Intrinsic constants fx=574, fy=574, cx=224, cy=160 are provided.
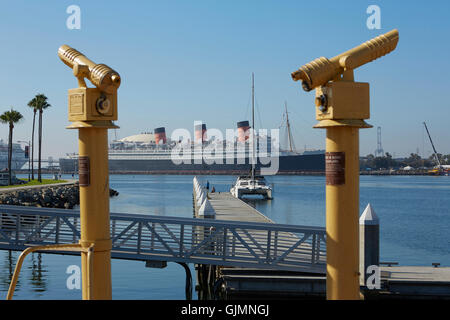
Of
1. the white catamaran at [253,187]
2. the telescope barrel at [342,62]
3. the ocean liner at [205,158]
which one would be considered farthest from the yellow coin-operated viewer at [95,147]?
the ocean liner at [205,158]

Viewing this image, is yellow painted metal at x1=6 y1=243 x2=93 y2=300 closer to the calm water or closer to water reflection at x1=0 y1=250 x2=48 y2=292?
the calm water

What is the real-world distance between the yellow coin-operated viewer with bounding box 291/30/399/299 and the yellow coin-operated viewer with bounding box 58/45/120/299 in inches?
62.5

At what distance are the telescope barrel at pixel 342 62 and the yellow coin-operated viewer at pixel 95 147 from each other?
5.13 feet

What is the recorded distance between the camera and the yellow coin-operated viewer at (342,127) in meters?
4.36

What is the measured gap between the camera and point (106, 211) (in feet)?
16.2

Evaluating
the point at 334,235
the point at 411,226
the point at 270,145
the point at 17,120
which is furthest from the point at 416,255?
the point at 270,145

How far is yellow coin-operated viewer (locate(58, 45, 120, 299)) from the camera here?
480cm

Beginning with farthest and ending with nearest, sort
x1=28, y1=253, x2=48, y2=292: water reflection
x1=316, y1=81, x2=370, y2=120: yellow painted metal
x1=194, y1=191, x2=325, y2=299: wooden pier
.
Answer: x1=28, y1=253, x2=48, y2=292: water reflection < x1=194, y1=191, x2=325, y2=299: wooden pier < x1=316, y1=81, x2=370, y2=120: yellow painted metal

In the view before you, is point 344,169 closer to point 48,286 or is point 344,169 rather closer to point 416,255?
point 48,286

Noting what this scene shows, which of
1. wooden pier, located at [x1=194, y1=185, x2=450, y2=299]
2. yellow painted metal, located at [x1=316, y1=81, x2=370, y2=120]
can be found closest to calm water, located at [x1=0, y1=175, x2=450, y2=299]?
wooden pier, located at [x1=194, y1=185, x2=450, y2=299]

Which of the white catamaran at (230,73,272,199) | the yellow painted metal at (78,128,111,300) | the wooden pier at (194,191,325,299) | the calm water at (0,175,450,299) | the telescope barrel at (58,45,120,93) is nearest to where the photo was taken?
the telescope barrel at (58,45,120,93)

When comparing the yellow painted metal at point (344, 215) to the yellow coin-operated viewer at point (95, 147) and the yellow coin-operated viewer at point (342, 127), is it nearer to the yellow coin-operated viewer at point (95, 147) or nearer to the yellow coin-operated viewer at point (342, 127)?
the yellow coin-operated viewer at point (342, 127)

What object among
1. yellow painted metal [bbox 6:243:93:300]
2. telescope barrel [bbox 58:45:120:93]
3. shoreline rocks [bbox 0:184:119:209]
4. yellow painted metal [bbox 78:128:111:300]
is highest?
telescope barrel [bbox 58:45:120:93]
